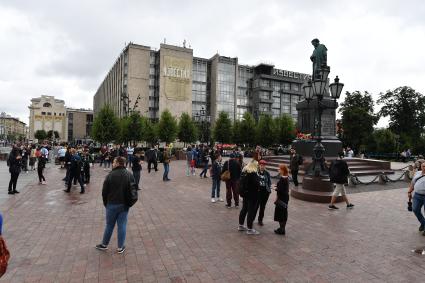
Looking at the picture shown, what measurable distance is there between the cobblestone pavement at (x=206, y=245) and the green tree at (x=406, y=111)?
56.6m

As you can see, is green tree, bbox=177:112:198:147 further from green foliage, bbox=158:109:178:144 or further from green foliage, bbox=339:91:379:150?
green foliage, bbox=339:91:379:150

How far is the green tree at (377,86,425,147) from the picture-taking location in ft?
179

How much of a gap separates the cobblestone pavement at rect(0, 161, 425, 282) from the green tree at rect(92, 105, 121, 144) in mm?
33917

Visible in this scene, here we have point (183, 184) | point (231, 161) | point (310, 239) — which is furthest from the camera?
point (183, 184)

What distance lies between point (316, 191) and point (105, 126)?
123ft

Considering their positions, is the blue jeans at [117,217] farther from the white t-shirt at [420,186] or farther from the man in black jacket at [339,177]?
the man in black jacket at [339,177]

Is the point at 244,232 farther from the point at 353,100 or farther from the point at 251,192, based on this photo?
the point at 353,100

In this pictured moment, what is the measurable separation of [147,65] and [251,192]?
67653mm

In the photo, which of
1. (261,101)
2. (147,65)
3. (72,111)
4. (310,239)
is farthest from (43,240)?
(72,111)

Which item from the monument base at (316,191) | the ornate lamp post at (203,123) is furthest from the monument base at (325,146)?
the ornate lamp post at (203,123)

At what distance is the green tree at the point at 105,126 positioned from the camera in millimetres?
41594

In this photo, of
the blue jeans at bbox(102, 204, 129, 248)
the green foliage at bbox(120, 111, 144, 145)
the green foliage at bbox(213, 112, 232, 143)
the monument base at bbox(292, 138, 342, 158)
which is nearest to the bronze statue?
the monument base at bbox(292, 138, 342, 158)

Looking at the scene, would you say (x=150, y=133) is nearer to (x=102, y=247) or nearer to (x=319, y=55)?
(x=319, y=55)

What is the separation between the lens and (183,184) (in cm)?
1354
